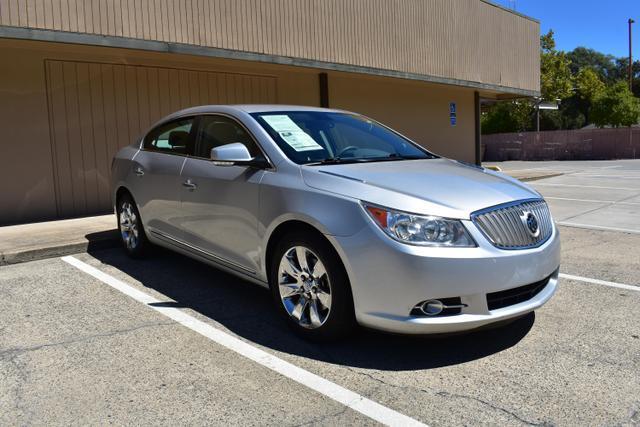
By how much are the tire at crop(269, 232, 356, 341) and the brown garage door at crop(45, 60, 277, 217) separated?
666 cm

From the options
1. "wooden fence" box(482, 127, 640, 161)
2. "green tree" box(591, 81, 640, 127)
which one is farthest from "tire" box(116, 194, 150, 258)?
"green tree" box(591, 81, 640, 127)

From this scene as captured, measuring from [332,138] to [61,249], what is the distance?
Answer: 12.7 feet

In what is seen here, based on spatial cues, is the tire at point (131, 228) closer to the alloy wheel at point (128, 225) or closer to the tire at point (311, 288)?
the alloy wheel at point (128, 225)

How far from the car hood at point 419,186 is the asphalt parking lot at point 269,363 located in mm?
982

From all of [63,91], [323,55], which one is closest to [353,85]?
[323,55]

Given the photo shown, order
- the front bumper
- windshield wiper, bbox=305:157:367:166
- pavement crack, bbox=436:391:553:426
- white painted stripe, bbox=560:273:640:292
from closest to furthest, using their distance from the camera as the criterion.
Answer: pavement crack, bbox=436:391:553:426 → the front bumper → windshield wiper, bbox=305:157:367:166 → white painted stripe, bbox=560:273:640:292

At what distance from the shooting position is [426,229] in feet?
11.2

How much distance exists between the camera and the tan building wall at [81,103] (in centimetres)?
892

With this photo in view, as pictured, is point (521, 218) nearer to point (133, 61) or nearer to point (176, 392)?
point (176, 392)

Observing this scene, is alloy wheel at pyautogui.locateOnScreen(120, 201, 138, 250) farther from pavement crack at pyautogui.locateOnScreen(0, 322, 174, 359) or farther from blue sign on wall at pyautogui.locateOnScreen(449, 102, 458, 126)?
blue sign on wall at pyautogui.locateOnScreen(449, 102, 458, 126)

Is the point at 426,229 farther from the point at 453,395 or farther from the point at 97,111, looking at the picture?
the point at 97,111

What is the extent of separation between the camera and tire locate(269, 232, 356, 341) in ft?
11.9

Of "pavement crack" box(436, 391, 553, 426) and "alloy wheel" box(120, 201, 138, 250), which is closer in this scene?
"pavement crack" box(436, 391, 553, 426)

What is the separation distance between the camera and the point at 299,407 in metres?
3.11
